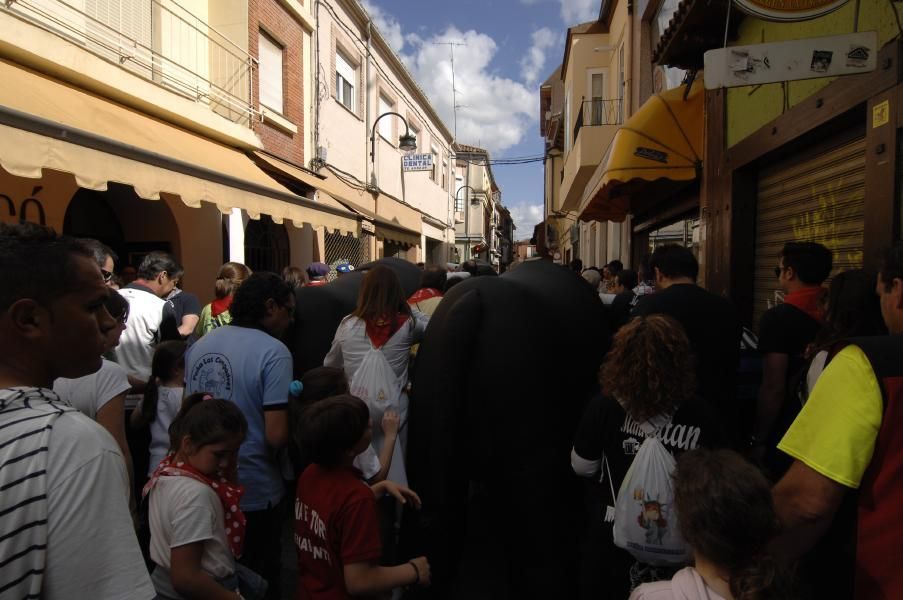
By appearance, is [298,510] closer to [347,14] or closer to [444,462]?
[444,462]

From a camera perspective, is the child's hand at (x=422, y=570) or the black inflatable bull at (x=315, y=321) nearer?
the child's hand at (x=422, y=570)

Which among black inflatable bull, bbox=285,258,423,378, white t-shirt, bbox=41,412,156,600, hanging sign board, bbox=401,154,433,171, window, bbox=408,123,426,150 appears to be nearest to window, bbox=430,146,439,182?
window, bbox=408,123,426,150

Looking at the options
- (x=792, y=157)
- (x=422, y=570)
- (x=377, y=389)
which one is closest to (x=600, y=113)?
(x=792, y=157)

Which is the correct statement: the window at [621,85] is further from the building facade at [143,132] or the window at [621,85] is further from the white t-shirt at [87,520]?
the white t-shirt at [87,520]

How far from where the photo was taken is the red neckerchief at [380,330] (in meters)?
2.91

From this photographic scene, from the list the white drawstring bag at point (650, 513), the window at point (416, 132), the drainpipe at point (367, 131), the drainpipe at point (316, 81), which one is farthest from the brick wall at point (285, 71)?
the white drawstring bag at point (650, 513)

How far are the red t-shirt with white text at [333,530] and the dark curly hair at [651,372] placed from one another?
93 centimetres

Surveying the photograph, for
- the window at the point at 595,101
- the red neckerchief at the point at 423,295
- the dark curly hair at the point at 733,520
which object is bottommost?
the dark curly hair at the point at 733,520

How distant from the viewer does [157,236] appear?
8180 mm

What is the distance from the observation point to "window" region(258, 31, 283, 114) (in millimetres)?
10406

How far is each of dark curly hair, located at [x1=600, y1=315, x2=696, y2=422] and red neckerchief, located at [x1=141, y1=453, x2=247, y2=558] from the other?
4.37 feet

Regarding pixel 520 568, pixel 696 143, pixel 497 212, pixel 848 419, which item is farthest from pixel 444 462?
pixel 497 212

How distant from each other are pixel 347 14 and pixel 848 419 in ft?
50.0

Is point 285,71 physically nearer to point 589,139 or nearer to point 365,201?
point 365,201
